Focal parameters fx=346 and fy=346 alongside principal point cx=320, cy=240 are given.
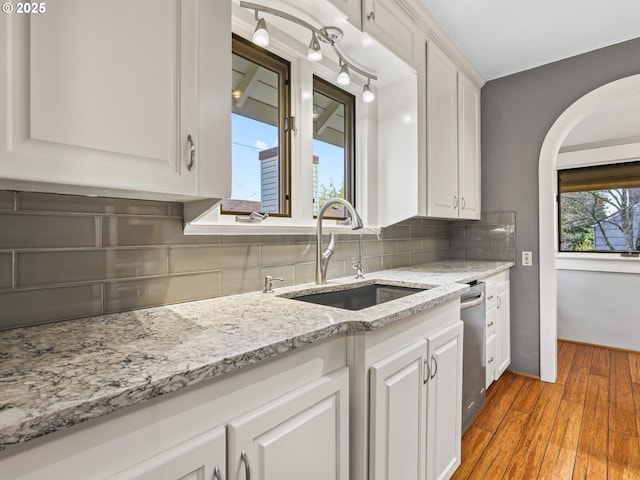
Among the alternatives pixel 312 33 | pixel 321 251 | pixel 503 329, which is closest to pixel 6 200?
pixel 321 251

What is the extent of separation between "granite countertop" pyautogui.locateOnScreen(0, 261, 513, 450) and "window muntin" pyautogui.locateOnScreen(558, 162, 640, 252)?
343 centimetres

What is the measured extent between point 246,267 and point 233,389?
2.44 ft

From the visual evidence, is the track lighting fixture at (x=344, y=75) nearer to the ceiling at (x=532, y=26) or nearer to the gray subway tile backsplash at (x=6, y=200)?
the ceiling at (x=532, y=26)

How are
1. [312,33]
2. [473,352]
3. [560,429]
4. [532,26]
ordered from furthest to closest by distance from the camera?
[532,26] → [560,429] → [473,352] → [312,33]

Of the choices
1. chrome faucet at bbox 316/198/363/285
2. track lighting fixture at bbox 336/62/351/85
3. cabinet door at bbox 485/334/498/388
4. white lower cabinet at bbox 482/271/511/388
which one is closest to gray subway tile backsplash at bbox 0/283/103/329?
chrome faucet at bbox 316/198/363/285

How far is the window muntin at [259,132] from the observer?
5.17 ft

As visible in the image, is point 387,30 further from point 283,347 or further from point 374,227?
point 283,347

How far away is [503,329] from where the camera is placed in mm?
2627

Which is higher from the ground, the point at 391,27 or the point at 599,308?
the point at 391,27

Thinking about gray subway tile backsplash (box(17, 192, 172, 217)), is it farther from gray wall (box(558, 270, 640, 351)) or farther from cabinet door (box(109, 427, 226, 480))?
gray wall (box(558, 270, 640, 351))

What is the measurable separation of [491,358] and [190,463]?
7.48 ft

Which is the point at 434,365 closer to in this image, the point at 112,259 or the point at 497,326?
the point at 112,259

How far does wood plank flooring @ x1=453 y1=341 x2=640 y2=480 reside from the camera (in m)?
1.70

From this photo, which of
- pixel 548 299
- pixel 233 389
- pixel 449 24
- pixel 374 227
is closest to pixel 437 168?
pixel 374 227
